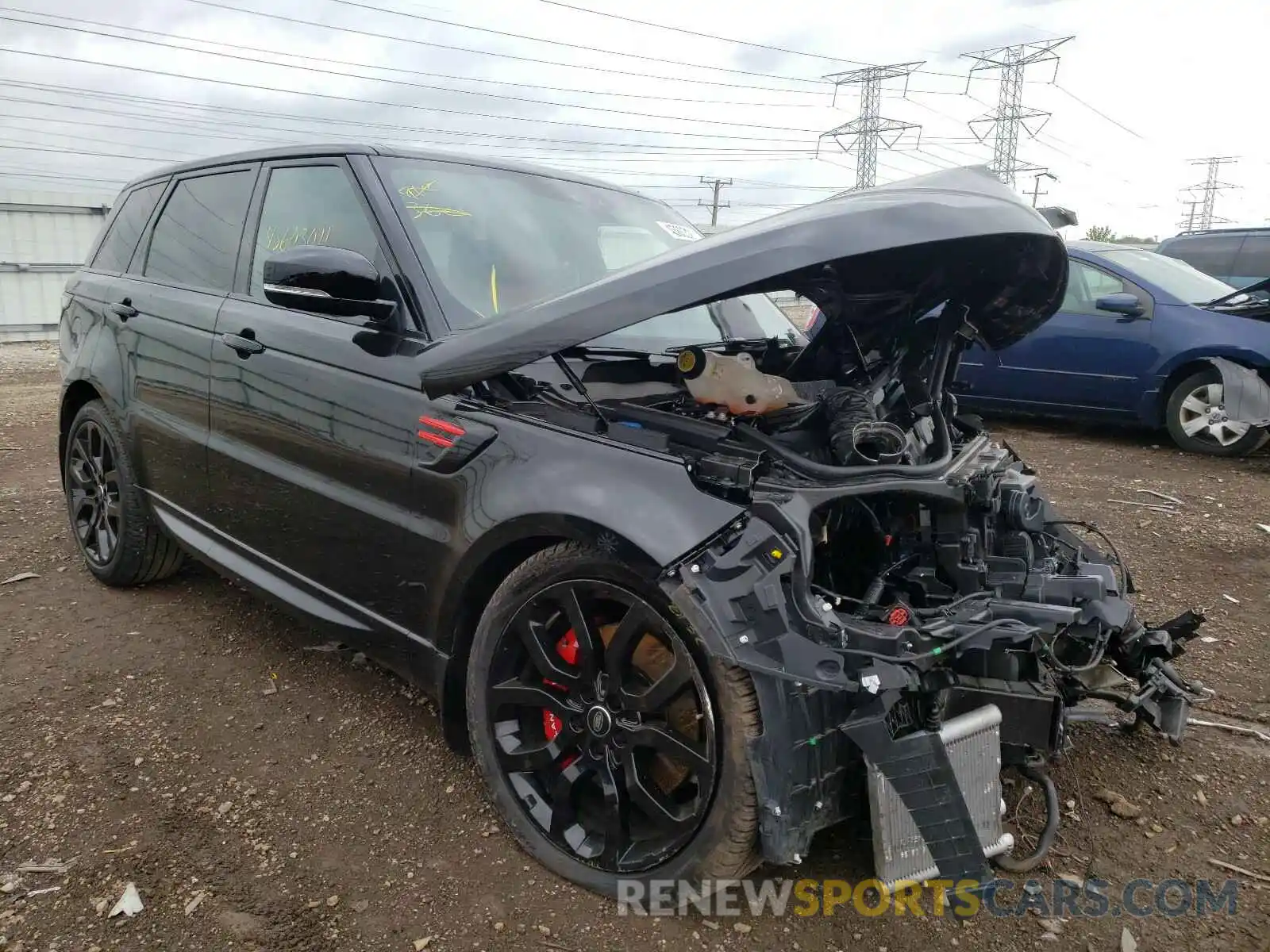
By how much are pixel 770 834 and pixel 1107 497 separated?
15.7ft

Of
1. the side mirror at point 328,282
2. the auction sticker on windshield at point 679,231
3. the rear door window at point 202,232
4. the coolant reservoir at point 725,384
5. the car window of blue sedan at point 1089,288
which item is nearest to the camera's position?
the side mirror at point 328,282

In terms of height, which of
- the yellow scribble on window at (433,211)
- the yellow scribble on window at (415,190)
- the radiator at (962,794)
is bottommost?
the radiator at (962,794)

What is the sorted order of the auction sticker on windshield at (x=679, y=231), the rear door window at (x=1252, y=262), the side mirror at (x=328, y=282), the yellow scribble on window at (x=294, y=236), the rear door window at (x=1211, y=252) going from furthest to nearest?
the rear door window at (x=1211, y=252) → the rear door window at (x=1252, y=262) → the auction sticker on windshield at (x=679, y=231) → the yellow scribble on window at (x=294, y=236) → the side mirror at (x=328, y=282)

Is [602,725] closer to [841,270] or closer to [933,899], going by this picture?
[933,899]

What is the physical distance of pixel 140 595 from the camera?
4188mm

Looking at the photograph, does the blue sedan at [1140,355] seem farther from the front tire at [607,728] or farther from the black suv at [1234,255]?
the front tire at [607,728]

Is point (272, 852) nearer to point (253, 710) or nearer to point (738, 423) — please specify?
point (253, 710)

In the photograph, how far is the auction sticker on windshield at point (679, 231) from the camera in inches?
141

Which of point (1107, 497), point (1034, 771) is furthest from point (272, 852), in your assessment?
point (1107, 497)

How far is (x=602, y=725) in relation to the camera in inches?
86.6

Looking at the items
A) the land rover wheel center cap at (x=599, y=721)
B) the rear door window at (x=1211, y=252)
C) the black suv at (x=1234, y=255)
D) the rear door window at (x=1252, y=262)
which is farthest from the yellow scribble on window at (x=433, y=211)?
the rear door window at (x=1252, y=262)

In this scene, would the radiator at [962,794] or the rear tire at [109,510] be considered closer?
the radiator at [962,794]

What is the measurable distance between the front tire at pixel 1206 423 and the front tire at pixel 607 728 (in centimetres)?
641

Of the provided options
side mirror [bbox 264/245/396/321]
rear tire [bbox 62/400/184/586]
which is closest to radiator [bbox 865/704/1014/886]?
side mirror [bbox 264/245/396/321]
